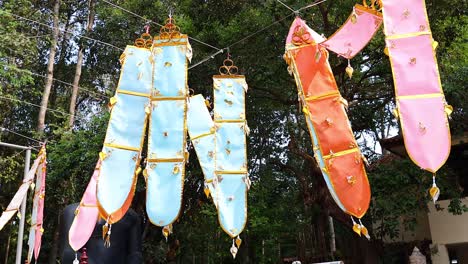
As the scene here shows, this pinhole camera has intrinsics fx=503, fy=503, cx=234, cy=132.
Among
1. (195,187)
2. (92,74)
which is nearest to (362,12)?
(195,187)

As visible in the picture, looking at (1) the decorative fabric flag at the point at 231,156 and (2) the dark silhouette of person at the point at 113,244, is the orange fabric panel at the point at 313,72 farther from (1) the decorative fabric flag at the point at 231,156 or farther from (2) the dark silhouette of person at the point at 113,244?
(2) the dark silhouette of person at the point at 113,244

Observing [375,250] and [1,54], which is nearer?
[375,250]

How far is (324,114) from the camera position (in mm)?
5465

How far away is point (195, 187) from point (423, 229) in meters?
5.61

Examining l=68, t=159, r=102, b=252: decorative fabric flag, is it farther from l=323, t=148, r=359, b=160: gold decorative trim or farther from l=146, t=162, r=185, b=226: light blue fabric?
l=323, t=148, r=359, b=160: gold decorative trim

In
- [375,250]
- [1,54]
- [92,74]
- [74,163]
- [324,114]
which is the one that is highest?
[92,74]

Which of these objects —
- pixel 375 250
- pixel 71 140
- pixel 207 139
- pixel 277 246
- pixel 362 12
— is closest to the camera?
pixel 362 12

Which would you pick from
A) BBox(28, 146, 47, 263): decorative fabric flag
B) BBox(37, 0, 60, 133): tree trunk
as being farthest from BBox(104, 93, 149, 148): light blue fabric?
BBox(37, 0, 60, 133): tree trunk

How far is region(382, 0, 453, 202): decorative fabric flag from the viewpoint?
4.63m

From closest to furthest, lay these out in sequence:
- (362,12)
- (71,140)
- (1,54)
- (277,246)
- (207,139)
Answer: (362,12) → (207,139) → (1,54) → (71,140) → (277,246)

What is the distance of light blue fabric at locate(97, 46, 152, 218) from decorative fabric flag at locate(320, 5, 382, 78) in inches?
94.9

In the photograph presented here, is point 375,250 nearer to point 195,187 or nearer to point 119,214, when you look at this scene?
point 195,187

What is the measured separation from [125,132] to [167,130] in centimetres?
56

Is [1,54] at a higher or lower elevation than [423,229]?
higher
